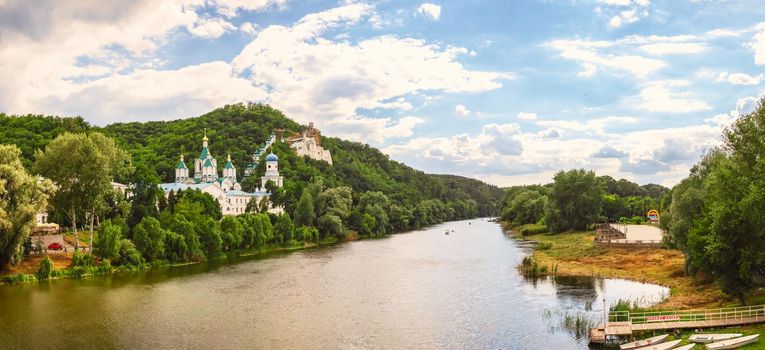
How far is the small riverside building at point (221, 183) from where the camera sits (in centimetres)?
9081

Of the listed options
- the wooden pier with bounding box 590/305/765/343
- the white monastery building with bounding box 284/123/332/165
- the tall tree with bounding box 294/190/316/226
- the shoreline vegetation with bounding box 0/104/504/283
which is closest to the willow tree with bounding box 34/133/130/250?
the shoreline vegetation with bounding box 0/104/504/283

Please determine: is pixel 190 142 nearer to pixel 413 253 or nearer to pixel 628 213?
pixel 413 253

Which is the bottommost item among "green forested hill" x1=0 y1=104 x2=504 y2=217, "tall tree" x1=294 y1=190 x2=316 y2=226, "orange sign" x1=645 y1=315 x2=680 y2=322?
"orange sign" x1=645 y1=315 x2=680 y2=322

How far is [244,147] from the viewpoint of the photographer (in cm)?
13462

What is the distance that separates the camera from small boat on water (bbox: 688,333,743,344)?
2134 centimetres

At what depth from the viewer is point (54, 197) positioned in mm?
49094

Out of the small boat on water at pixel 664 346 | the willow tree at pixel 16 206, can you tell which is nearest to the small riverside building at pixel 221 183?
the willow tree at pixel 16 206

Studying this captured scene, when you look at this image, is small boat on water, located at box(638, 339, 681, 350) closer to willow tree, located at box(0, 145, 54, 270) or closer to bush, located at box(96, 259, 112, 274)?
willow tree, located at box(0, 145, 54, 270)

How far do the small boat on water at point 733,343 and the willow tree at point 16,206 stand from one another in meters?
41.0

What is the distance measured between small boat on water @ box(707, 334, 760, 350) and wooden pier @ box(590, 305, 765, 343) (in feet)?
10.2

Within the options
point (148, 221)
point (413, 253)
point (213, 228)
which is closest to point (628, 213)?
point (413, 253)

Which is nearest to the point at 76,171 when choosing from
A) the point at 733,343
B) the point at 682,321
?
the point at 682,321

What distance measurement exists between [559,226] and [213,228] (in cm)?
4447

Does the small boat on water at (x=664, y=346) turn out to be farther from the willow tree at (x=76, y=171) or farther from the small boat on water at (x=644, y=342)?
the willow tree at (x=76, y=171)
